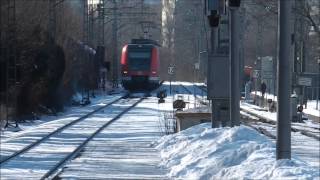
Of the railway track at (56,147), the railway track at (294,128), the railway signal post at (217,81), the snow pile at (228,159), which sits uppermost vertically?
the railway signal post at (217,81)

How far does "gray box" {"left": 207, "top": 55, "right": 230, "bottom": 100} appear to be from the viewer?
2205 cm

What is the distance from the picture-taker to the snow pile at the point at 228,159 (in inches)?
456

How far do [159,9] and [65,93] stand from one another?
147 ft

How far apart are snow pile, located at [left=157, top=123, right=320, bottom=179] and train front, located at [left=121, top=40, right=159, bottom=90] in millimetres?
39010

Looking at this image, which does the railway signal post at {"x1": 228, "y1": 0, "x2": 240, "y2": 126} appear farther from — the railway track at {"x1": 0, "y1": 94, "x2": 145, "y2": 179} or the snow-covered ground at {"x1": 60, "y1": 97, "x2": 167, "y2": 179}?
the railway track at {"x1": 0, "y1": 94, "x2": 145, "y2": 179}

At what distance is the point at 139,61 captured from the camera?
59906 mm

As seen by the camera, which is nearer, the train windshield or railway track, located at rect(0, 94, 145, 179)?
railway track, located at rect(0, 94, 145, 179)

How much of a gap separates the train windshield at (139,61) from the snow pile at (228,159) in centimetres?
3925

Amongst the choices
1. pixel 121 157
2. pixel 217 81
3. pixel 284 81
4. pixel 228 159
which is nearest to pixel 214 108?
pixel 217 81

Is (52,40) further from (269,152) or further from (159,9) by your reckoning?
(159,9)

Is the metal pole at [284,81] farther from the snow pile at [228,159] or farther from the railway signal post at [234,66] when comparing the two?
the railway signal post at [234,66]

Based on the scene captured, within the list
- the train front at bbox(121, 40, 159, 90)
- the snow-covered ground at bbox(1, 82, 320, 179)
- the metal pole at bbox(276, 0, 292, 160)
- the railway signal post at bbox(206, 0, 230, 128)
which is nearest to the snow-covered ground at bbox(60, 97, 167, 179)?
the snow-covered ground at bbox(1, 82, 320, 179)

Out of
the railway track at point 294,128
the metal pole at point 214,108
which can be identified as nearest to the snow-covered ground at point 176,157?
the metal pole at point 214,108

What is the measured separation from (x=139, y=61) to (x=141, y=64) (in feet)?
0.85
